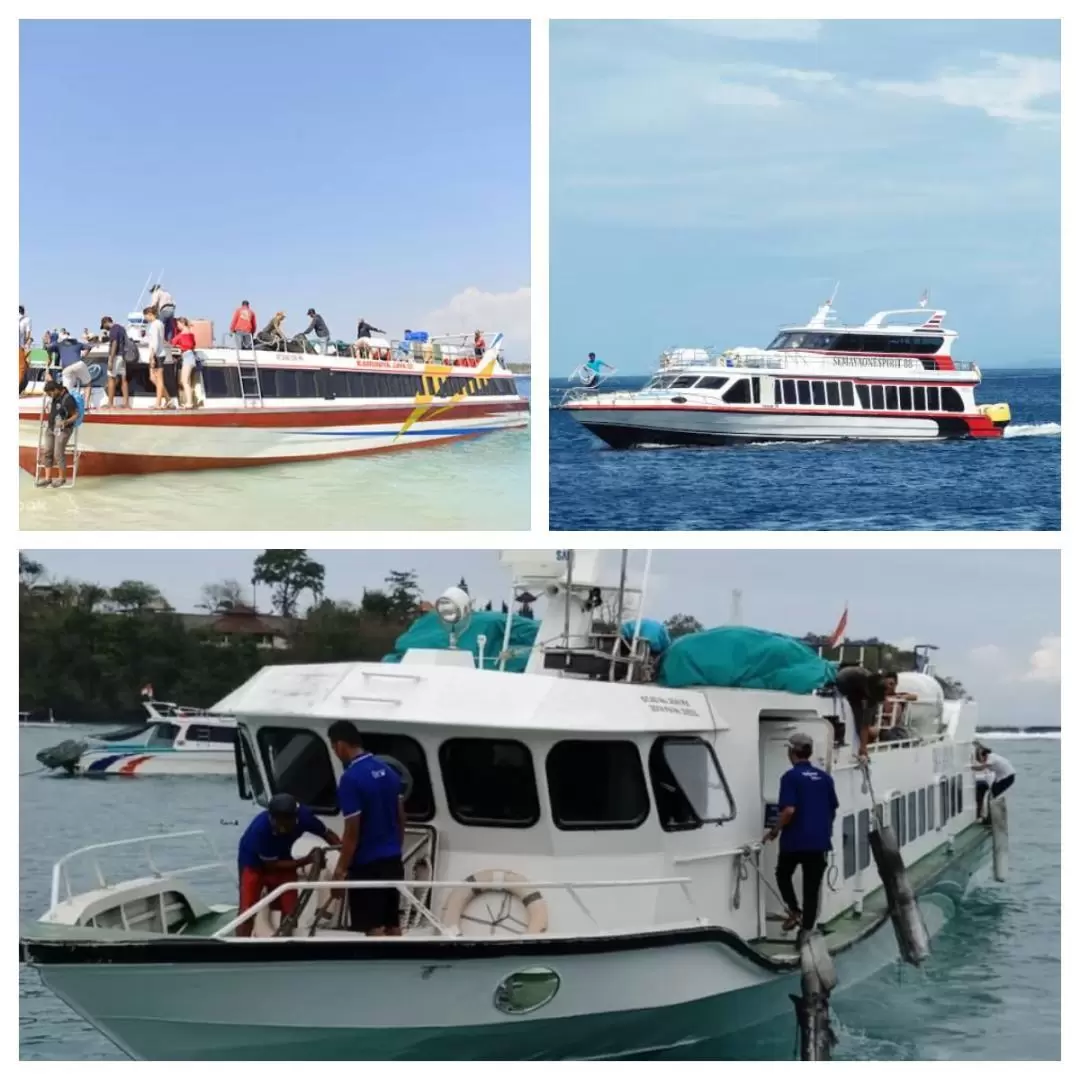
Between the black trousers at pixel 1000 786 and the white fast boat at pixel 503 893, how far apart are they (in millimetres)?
7754

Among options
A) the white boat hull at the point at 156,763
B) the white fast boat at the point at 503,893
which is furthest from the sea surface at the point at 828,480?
the white boat hull at the point at 156,763

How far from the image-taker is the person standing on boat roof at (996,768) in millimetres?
15023

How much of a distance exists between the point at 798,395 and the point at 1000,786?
555 centimetres

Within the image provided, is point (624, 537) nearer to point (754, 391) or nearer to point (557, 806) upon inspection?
point (754, 391)

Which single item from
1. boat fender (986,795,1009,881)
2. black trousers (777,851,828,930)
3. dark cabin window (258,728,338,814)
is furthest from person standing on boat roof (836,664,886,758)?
boat fender (986,795,1009,881)

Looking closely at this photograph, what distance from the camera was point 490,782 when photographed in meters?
6.54

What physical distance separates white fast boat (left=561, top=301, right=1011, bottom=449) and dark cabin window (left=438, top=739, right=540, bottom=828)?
11487 mm

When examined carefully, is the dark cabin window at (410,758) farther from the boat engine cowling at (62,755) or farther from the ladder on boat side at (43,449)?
the boat engine cowling at (62,755)

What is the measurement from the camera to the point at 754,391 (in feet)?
60.0

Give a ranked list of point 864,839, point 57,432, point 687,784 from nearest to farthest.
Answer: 1. point 687,784
2. point 864,839
3. point 57,432

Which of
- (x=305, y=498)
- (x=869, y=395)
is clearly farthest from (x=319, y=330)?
(x=869, y=395)

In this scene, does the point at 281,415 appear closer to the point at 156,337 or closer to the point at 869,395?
the point at 156,337

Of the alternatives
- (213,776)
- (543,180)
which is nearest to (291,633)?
(213,776)

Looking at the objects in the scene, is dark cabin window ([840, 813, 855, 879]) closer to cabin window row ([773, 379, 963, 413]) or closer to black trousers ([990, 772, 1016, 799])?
black trousers ([990, 772, 1016, 799])
